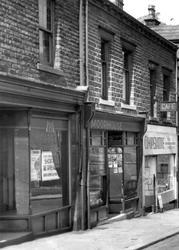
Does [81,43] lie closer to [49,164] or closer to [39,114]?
[39,114]

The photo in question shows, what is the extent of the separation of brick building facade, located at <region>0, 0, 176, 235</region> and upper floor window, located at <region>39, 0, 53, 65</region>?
0.9 inches

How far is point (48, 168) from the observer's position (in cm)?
1284

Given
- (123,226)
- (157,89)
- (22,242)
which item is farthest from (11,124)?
(157,89)

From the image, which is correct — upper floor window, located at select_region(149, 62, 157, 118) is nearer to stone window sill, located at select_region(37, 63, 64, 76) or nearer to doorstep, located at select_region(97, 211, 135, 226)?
doorstep, located at select_region(97, 211, 135, 226)

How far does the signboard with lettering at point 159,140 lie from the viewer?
19.3 meters

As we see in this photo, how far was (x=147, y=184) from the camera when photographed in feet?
64.4

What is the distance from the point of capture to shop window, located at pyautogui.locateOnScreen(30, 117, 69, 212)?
12.2m

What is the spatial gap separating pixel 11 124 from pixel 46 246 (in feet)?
8.82

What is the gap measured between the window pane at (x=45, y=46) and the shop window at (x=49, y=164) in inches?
55.9

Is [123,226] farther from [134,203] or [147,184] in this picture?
[147,184]

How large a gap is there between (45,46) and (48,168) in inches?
113

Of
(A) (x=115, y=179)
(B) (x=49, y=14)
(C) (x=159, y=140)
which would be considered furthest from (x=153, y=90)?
(B) (x=49, y=14)

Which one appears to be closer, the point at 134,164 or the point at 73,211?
the point at 73,211

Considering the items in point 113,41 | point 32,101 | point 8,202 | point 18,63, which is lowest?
point 8,202
